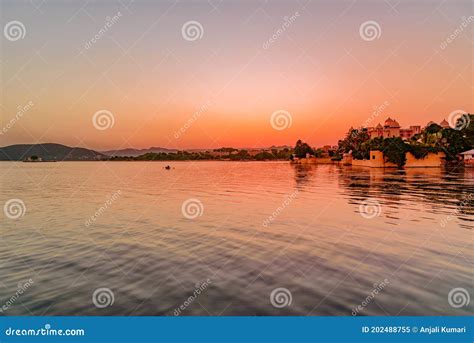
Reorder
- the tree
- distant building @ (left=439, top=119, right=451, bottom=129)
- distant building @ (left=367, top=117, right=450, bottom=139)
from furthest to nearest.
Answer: distant building @ (left=367, top=117, right=450, bottom=139) → the tree → distant building @ (left=439, top=119, right=451, bottom=129)

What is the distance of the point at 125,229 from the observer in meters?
10.9

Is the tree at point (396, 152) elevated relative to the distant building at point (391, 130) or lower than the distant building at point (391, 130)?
lower

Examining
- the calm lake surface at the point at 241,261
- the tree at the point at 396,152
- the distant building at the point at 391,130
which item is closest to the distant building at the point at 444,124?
the tree at the point at 396,152

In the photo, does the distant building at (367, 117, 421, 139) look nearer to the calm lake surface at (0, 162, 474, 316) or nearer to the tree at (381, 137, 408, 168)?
the tree at (381, 137, 408, 168)

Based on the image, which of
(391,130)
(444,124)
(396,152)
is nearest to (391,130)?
(391,130)

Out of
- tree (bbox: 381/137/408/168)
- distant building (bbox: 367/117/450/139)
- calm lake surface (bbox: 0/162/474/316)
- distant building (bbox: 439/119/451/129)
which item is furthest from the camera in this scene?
distant building (bbox: 367/117/450/139)

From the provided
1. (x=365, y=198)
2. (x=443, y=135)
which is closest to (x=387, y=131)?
(x=443, y=135)

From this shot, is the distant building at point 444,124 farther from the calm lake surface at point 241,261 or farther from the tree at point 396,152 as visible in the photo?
the calm lake surface at point 241,261

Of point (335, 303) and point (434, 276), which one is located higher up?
point (434, 276)

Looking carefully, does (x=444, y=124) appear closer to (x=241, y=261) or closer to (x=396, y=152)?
(x=396, y=152)

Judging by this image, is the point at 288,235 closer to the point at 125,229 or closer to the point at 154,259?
the point at 154,259

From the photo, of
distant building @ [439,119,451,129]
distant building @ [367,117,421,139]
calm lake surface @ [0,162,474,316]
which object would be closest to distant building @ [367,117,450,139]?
distant building @ [367,117,421,139]

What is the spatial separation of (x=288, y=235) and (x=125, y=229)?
478 centimetres

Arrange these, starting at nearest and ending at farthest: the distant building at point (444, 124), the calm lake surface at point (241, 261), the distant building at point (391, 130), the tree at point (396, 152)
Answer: the calm lake surface at point (241, 261) < the distant building at point (444, 124) < the tree at point (396, 152) < the distant building at point (391, 130)
